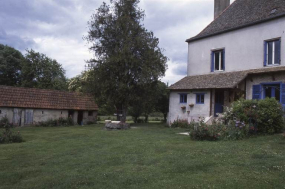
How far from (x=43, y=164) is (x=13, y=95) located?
20408 mm

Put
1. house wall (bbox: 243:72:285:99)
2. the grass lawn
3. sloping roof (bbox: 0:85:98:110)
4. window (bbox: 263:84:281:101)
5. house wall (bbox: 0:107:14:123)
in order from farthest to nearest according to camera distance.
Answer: sloping roof (bbox: 0:85:98:110) < house wall (bbox: 0:107:14:123) < window (bbox: 263:84:281:101) < house wall (bbox: 243:72:285:99) < the grass lawn

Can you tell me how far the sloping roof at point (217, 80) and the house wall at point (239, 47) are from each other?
0.69 m

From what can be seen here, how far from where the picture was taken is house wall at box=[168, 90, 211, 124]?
60.4ft

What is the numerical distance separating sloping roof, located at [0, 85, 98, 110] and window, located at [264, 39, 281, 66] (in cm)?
1995

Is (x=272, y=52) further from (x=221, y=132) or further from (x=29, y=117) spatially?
(x=29, y=117)

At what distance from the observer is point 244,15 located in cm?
1881

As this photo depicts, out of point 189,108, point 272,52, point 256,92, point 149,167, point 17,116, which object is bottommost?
point 149,167

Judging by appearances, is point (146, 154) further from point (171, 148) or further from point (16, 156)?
point (16, 156)

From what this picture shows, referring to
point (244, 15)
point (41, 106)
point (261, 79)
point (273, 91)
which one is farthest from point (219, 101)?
point (41, 106)

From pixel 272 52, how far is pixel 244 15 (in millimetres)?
4391

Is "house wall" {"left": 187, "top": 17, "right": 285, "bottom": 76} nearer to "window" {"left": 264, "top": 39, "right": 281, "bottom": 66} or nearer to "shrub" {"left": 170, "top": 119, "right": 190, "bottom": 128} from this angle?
"window" {"left": 264, "top": 39, "right": 281, "bottom": 66}

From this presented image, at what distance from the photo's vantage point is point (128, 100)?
23656 mm

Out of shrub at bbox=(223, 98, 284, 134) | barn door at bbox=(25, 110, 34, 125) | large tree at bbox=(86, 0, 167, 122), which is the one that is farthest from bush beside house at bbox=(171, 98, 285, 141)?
barn door at bbox=(25, 110, 34, 125)

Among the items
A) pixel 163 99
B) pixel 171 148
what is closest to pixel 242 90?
pixel 171 148
